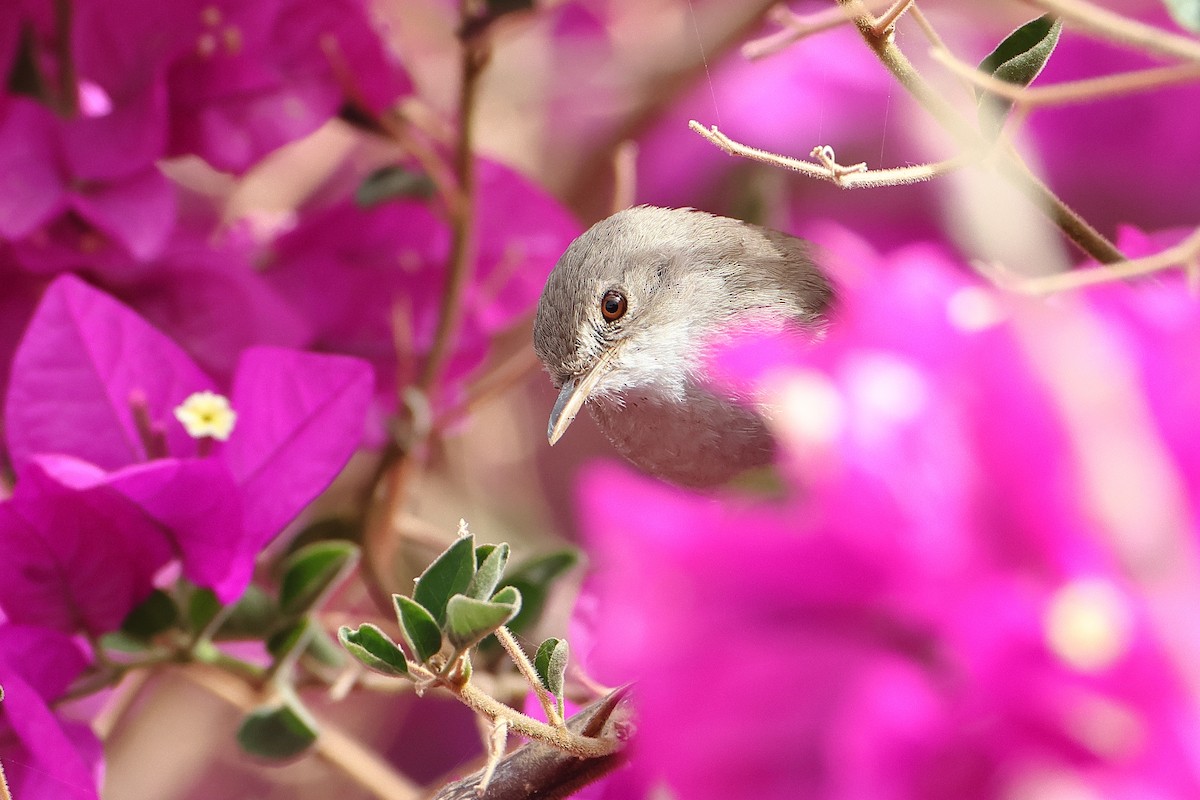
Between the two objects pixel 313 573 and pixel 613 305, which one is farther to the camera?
pixel 613 305

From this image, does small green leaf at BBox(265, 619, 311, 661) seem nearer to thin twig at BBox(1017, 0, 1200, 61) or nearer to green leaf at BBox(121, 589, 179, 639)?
green leaf at BBox(121, 589, 179, 639)

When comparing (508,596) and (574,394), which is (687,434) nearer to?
(574,394)

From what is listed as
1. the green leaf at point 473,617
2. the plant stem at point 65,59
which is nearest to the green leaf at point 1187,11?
the green leaf at point 473,617

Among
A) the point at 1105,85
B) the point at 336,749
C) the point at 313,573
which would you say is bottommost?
the point at 336,749

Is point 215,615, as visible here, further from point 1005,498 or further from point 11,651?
point 1005,498

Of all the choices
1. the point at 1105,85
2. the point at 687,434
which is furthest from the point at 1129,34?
the point at 687,434

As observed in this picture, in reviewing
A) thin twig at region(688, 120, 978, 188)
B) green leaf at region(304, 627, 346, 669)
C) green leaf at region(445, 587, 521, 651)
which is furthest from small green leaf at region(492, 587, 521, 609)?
green leaf at region(304, 627, 346, 669)

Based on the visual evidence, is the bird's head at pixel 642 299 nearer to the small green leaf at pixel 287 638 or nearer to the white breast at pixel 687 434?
the white breast at pixel 687 434
